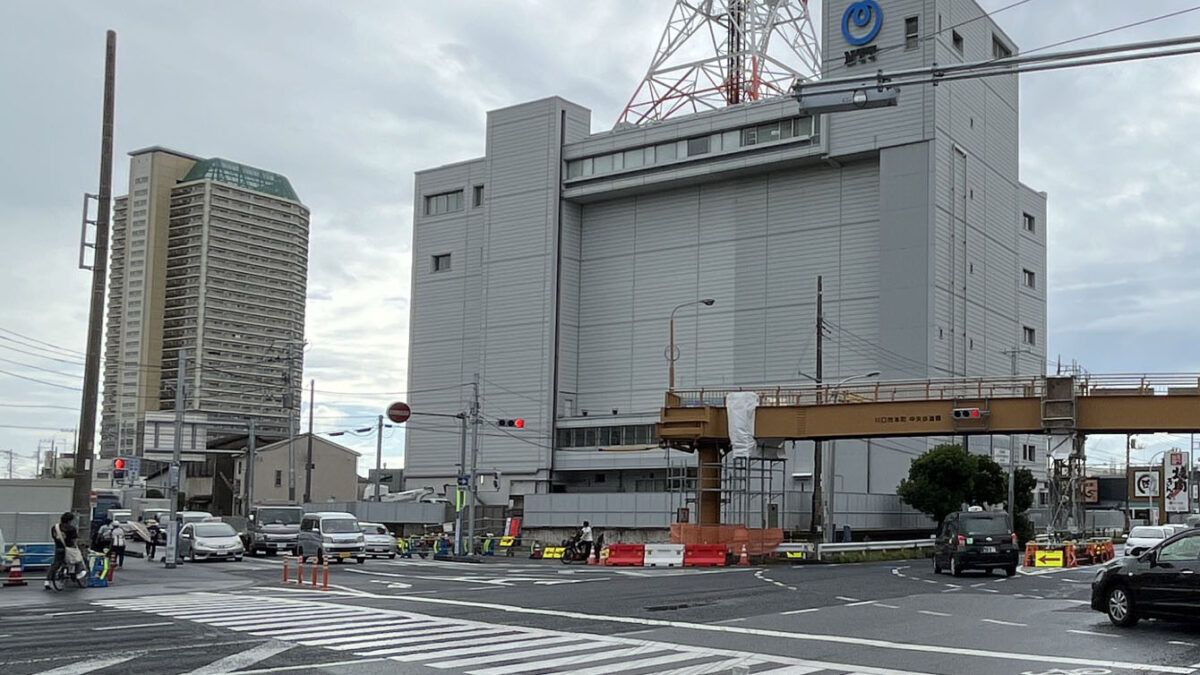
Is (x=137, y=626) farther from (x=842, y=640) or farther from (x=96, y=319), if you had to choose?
(x=96, y=319)

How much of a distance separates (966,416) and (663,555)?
1192cm

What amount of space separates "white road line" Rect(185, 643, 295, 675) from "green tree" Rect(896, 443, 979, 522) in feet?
162

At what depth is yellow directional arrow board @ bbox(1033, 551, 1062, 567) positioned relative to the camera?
40.6 meters

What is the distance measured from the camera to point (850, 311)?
7150 cm

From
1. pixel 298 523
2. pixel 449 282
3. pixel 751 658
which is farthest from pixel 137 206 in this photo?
pixel 751 658

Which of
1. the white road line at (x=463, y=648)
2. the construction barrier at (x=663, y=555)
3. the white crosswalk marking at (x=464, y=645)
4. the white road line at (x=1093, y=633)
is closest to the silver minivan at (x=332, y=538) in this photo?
the construction barrier at (x=663, y=555)

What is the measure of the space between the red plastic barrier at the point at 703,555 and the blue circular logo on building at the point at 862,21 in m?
38.4

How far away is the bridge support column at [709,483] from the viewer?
4872 centimetres

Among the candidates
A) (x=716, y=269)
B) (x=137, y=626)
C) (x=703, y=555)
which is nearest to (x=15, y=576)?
(x=137, y=626)

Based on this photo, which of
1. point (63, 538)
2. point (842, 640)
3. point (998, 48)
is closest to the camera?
point (842, 640)

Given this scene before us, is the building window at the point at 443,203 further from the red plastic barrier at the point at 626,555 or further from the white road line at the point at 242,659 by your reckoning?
the white road line at the point at 242,659

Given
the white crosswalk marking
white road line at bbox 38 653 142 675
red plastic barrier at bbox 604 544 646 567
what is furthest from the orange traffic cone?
red plastic barrier at bbox 604 544 646 567

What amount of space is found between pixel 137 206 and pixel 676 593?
145745 millimetres

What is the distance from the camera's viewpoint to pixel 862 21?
7100cm
